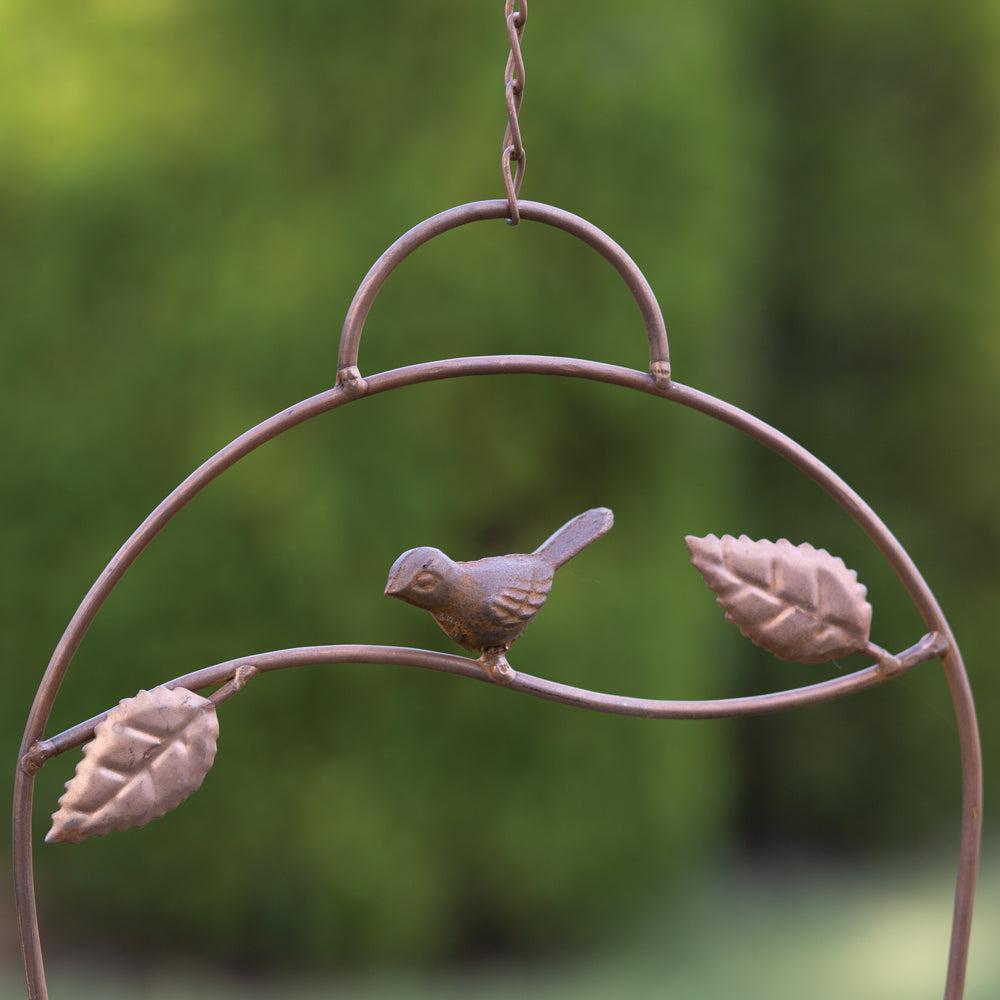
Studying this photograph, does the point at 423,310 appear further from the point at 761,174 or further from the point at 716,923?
the point at 716,923

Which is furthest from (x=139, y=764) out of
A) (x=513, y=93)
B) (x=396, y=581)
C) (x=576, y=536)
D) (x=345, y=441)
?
(x=345, y=441)

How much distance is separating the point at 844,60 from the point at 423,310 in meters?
0.92

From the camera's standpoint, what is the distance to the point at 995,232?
1677 mm

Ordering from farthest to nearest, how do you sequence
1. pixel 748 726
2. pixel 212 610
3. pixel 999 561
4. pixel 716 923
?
pixel 748 726
pixel 999 561
pixel 716 923
pixel 212 610

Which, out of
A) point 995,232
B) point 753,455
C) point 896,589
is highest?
point 995,232

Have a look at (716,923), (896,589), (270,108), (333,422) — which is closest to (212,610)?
(333,422)

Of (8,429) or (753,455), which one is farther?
(753,455)

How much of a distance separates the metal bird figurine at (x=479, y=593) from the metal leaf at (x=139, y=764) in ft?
0.41

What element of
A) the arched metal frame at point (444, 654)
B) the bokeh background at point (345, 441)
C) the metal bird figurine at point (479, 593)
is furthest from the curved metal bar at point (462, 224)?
the bokeh background at point (345, 441)

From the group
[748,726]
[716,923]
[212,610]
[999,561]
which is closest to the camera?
[212,610]

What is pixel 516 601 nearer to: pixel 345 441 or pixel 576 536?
pixel 576 536

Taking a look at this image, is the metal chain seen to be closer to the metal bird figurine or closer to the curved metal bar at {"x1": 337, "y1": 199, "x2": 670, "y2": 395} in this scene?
the curved metal bar at {"x1": 337, "y1": 199, "x2": 670, "y2": 395}

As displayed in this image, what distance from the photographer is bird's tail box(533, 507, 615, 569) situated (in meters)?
0.64

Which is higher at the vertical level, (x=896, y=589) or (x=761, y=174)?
(x=761, y=174)
